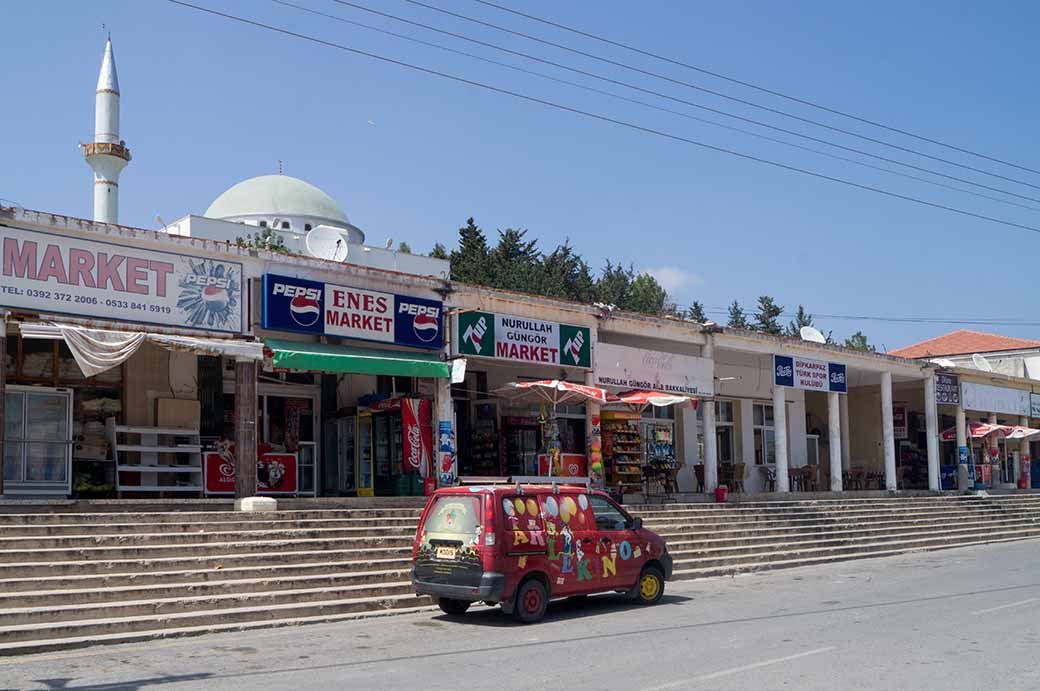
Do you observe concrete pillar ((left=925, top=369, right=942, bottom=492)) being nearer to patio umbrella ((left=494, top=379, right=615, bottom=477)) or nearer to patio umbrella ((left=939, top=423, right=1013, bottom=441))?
patio umbrella ((left=939, top=423, right=1013, bottom=441))

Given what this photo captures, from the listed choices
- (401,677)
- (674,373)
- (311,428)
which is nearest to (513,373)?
(674,373)

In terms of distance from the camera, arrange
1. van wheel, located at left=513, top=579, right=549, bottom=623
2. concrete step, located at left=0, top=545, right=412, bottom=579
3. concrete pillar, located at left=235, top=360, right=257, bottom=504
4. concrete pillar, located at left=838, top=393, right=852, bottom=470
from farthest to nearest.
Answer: concrete pillar, located at left=838, top=393, right=852, bottom=470, concrete pillar, located at left=235, top=360, right=257, bottom=504, van wheel, located at left=513, top=579, right=549, bottom=623, concrete step, located at left=0, top=545, right=412, bottom=579

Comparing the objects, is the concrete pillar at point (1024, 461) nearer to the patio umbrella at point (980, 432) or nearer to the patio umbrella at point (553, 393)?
the patio umbrella at point (980, 432)

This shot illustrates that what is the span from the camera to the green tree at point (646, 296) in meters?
79.2

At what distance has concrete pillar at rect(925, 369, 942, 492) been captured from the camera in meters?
34.2

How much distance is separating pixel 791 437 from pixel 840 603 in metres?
19.5

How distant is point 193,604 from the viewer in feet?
39.7

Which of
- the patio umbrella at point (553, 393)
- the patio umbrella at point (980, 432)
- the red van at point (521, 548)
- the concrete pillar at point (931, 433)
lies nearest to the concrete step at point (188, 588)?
the red van at point (521, 548)

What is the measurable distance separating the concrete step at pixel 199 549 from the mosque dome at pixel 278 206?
3207 cm

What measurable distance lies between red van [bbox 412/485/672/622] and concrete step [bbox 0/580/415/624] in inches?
54.1

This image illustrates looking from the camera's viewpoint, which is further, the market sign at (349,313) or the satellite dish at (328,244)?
the satellite dish at (328,244)

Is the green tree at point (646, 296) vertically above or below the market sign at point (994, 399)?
above

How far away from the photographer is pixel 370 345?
2000 centimetres

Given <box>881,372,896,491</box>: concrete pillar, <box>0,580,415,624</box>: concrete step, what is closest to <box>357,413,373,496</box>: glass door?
<box>0,580,415,624</box>: concrete step
